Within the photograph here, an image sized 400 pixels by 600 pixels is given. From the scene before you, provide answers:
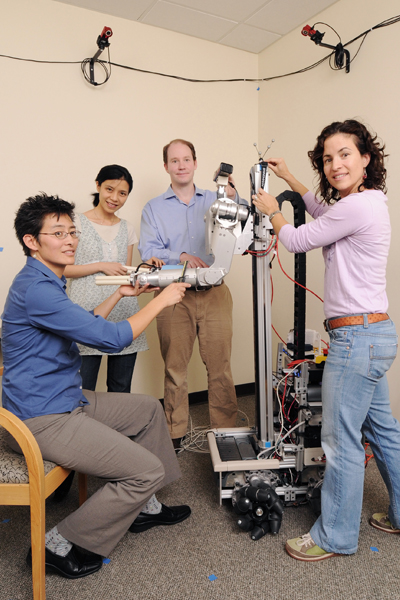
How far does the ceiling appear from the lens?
2.81 m

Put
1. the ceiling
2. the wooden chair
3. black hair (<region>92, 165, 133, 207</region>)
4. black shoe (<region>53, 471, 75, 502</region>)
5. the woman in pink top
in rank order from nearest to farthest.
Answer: the wooden chair < the woman in pink top < black shoe (<region>53, 471, 75, 502</region>) < black hair (<region>92, 165, 133, 207</region>) < the ceiling

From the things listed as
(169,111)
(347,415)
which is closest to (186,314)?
(347,415)

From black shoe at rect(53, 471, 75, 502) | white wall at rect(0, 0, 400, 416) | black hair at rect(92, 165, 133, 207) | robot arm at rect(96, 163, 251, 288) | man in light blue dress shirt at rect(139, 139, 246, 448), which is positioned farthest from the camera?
white wall at rect(0, 0, 400, 416)

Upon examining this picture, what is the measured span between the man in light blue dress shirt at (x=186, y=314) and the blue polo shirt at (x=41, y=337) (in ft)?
3.03

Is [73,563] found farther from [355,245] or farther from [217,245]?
[355,245]

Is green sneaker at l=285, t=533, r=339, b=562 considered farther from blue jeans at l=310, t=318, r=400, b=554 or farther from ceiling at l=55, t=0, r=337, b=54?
ceiling at l=55, t=0, r=337, b=54

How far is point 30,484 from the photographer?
4.51ft

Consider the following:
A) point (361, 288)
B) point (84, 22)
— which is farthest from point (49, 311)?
point (84, 22)

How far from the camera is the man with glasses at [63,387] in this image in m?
1.48

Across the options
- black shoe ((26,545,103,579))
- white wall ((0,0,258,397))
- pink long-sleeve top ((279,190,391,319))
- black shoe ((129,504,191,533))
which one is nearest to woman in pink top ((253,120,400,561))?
pink long-sleeve top ((279,190,391,319))

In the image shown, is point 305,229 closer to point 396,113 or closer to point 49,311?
point 49,311

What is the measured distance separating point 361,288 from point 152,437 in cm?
99

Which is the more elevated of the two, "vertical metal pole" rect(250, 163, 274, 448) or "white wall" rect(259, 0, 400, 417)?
"white wall" rect(259, 0, 400, 417)

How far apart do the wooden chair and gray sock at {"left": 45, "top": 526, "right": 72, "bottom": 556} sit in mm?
168
